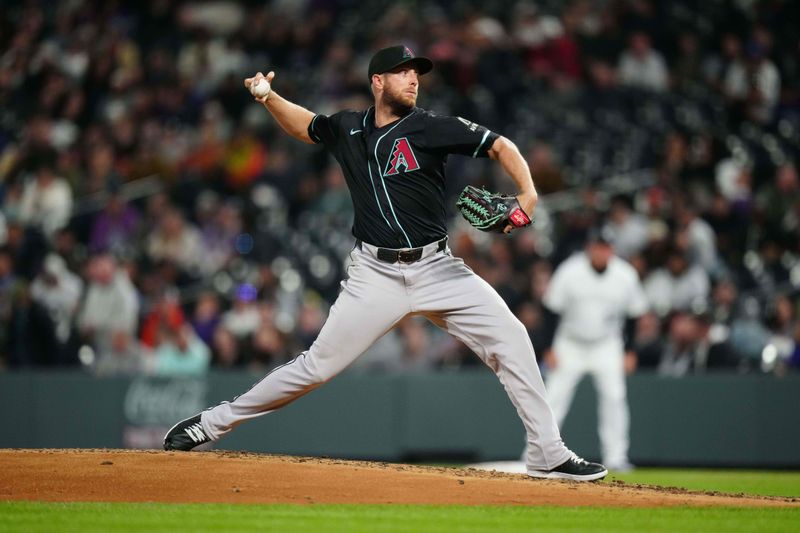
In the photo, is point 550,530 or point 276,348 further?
point 276,348

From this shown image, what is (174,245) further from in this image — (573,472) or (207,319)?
(573,472)

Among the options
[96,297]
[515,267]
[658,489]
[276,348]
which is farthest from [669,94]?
[658,489]

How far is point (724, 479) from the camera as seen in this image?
464 inches

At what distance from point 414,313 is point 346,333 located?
405 mm

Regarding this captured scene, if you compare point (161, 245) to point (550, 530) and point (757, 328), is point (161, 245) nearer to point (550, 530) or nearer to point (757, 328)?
point (757, 328)

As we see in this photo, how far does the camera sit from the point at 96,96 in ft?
60.7

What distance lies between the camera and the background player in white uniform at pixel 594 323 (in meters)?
12.8

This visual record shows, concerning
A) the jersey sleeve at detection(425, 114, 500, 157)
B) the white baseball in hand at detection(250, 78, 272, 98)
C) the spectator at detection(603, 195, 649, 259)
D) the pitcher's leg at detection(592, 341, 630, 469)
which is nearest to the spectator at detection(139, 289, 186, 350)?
the pitcher's leg at detection(592, 341, 630, 469)

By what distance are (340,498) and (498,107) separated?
10.8 meters

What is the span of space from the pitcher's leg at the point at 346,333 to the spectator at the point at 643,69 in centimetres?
1103

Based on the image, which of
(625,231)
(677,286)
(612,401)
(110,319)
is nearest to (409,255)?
(612,401)

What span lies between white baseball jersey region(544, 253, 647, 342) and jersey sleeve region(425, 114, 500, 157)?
617 centimetres

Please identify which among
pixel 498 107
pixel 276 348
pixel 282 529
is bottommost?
pixel 282 529

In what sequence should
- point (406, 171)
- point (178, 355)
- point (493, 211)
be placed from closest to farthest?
point (493, 211) < point (406, 171) < point (178, 355)
